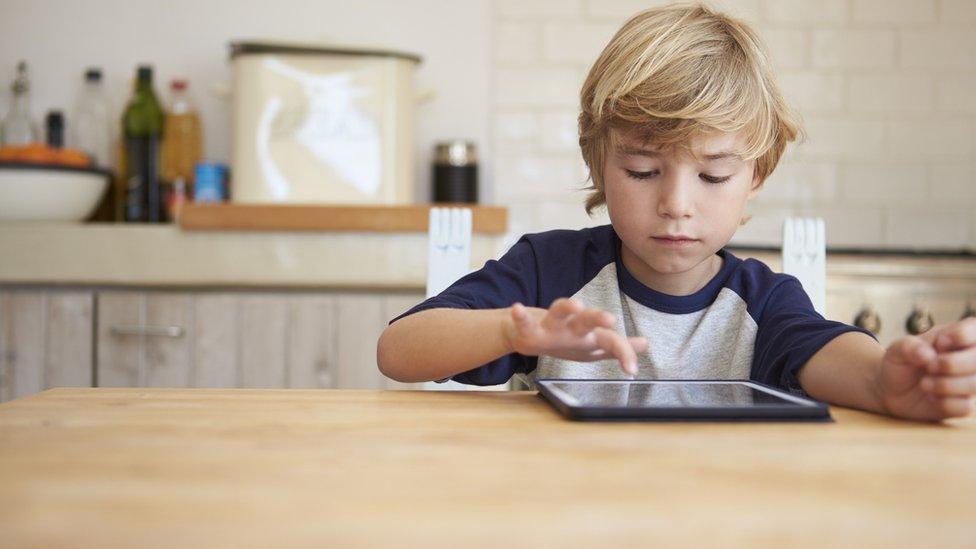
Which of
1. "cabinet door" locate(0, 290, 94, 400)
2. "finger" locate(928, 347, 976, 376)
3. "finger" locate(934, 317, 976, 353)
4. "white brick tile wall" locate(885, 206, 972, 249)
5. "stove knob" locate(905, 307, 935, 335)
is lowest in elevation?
"cabinet door" locate(0, 290, 94, 400)

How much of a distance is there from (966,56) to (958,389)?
2.08 metres

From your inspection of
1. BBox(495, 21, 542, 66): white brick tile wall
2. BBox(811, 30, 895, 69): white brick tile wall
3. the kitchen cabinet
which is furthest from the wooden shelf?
BBox(811, 30, 895, 69): white brick tile wall

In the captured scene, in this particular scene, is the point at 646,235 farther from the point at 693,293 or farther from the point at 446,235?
the point at 446,235

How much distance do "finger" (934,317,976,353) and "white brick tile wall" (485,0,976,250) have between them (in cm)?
170

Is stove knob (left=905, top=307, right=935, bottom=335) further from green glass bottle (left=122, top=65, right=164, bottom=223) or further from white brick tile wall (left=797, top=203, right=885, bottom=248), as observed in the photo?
green glass bottle (left=122, top=65, right=164, bottom=223)

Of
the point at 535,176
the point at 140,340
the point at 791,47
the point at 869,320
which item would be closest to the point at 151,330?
the point at 140,340

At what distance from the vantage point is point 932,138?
2367mm

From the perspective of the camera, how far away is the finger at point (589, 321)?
1.94 ft

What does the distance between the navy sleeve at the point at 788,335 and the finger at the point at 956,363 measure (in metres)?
0.16

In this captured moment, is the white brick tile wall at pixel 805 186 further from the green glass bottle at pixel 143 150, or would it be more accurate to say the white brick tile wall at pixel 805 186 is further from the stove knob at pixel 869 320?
the green glass bottle at pixel 143 150

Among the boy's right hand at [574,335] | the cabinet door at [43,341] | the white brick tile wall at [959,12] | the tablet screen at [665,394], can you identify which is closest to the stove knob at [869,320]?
the white brick tile wall at [959,12]

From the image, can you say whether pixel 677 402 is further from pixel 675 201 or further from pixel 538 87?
pixel 538 87

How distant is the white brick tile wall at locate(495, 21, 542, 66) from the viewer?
2.34 meters

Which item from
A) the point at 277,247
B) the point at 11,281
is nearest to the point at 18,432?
the point at 277,247
